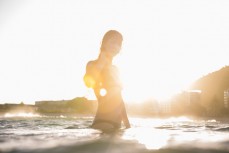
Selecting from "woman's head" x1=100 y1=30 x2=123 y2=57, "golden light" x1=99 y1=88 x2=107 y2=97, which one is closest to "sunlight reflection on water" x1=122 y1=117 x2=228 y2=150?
"golden light" x1=99 y1=88 x2=107 y2=97

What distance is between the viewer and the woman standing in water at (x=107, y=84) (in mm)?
4195

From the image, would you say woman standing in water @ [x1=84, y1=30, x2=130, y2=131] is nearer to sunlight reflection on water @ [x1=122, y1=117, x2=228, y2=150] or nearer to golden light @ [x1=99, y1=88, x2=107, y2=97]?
golden light @ [x1=99, y1=88, x2=107, y2=97]

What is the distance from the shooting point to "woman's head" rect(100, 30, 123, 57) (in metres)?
4.46

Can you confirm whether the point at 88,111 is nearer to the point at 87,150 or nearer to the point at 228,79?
the point at 228,79

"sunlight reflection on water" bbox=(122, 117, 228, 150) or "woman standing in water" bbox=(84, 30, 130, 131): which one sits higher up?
"woman standing in water" bbox=(84, 30, 130, 131)

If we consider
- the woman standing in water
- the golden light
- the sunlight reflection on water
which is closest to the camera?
the sunlight reflection on water

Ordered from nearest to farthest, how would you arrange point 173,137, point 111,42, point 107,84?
point 173,137, point 107,84, point 111,42

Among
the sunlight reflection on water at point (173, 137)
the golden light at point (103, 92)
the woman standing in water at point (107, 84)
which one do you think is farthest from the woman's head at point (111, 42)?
the sunlight reflection on water at point (173, 137)

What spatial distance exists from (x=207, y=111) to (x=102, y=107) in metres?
33.0

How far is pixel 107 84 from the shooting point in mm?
4348

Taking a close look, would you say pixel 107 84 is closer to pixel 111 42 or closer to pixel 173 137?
pixel 111 42

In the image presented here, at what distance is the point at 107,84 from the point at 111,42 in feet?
2.41

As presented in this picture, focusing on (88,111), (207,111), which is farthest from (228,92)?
(88,111)

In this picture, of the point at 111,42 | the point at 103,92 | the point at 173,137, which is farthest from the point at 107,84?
the point at 173,137
